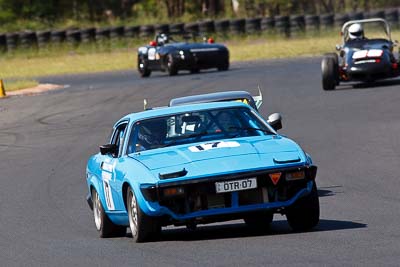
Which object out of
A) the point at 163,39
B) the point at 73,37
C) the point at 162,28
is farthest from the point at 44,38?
the point at 163,39

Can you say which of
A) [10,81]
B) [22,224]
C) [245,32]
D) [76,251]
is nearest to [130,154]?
[76,251]

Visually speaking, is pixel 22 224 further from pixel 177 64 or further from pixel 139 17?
pixel 139 17

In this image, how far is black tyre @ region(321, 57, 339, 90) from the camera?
2606 cm

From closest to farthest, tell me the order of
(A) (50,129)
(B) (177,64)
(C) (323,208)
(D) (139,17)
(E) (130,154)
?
(E) (130,154)
(C) (323,208)
(A) (50,129)
(B) (177,64)
(D) (139,17)

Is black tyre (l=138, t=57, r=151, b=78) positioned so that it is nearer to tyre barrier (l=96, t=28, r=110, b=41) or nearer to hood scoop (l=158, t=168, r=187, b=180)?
tyre barrier (l=96, t=28, r=110, b=41)

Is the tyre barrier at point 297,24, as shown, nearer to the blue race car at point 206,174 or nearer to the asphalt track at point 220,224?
the asphalt track at point 220,224

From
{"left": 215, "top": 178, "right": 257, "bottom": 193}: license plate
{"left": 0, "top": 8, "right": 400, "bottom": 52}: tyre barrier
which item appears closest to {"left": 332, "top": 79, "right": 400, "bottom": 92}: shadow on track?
{"left": 215, "top": 178, "right": 257, "bottom": 193}: license plate

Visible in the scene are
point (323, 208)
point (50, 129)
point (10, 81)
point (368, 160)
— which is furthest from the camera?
point (10, 81)

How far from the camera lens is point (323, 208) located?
11.4 meters

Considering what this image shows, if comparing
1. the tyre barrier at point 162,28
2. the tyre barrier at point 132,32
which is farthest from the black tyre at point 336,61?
the tyre barrier at point 132,32

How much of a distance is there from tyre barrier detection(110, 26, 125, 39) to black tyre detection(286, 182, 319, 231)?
144 ft

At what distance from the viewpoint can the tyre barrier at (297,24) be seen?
5044cm

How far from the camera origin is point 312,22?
165ft

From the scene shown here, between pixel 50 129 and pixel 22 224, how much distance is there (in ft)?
38.7
